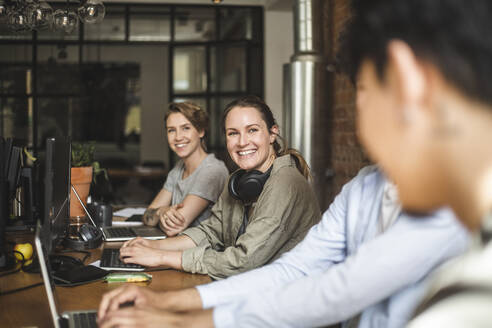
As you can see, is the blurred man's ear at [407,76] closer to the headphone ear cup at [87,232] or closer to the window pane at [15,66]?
the headphone ear cup at [87,232]

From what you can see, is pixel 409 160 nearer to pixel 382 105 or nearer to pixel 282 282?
pixel 382 105

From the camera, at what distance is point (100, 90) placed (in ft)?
36.9

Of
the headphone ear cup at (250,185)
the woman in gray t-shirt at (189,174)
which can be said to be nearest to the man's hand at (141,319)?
the headphone ear cup at (250,185)

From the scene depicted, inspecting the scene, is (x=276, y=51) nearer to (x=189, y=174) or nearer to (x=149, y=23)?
(x=149, y=23)

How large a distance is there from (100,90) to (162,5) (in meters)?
6.38

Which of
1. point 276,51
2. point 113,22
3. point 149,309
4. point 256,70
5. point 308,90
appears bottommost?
point 149,309

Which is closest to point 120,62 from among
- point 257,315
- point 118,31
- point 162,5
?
point 118,31

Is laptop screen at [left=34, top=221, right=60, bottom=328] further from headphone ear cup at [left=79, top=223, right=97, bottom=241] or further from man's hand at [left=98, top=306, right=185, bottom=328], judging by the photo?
headphone ear cup at [left=79, top=223, right=97, bottom=241]

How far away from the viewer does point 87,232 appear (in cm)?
213

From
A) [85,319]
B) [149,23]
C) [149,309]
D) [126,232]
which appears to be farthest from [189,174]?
[149,23]

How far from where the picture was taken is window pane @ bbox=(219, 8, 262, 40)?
537 cm

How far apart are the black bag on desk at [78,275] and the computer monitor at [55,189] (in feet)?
0.35

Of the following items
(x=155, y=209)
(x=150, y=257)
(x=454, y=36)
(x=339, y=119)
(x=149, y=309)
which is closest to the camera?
(x=454, y=36)

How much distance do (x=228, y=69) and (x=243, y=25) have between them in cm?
53
